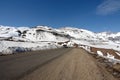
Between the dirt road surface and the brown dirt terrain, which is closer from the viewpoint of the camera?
the dirt road surface

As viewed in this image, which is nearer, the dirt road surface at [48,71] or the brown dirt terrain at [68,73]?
the dirt road surface at [48,71]

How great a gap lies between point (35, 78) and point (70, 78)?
5.83 feet

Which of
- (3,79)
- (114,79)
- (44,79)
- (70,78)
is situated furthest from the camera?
(114,79)

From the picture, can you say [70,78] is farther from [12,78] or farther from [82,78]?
[12,78]

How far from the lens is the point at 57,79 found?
9258 millimetres

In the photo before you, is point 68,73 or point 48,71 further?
point 48,71

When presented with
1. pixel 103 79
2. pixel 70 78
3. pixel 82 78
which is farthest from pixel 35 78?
pixel 103 79

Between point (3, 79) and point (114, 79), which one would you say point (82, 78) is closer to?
point (114, 79)

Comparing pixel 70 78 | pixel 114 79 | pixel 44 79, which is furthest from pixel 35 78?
pixel 114 79

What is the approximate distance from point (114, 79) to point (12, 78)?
5443 mm

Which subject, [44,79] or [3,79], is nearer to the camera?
[3,79]

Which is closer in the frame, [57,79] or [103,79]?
[57,79]

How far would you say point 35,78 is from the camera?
9055 millimetres

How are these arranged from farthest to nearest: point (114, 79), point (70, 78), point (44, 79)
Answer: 1. point (114, 79)
2. point (70, 78)
3. point (44, 79)
